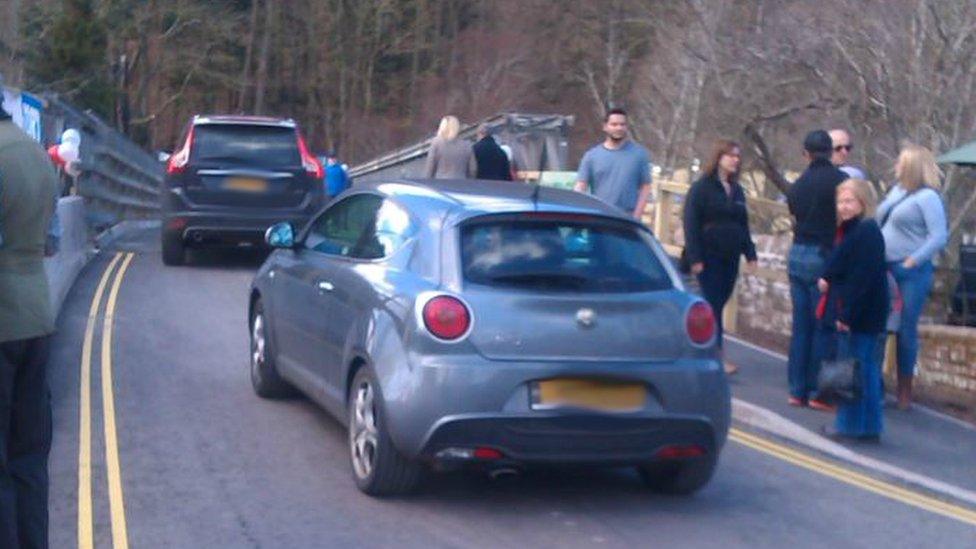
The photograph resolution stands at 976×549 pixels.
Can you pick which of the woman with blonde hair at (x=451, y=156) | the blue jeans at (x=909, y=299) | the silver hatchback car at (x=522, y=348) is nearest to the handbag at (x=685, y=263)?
the blue jeans at (x=909, y=299)

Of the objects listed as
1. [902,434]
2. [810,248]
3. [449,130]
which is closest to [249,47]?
[449,130]

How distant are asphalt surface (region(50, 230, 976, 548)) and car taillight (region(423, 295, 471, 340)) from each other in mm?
919

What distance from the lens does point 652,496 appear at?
8.55m

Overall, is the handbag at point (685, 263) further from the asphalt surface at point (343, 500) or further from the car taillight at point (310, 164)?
the car taillight at point (310, 164)

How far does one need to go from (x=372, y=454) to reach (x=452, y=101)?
1682 inches

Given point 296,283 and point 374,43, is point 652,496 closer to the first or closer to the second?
point 296,283

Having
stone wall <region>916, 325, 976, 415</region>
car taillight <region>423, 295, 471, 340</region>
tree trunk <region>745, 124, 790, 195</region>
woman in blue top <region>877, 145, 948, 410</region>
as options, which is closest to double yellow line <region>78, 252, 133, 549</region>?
car taillight <region>423, 295, 471, 340</region>

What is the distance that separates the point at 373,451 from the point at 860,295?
346 centimetres

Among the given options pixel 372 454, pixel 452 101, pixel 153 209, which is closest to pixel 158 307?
pixel 372 454

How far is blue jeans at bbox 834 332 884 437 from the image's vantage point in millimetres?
10078

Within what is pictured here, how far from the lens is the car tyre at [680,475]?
8.27 metres

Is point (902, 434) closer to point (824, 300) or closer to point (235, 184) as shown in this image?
point (824, 300)

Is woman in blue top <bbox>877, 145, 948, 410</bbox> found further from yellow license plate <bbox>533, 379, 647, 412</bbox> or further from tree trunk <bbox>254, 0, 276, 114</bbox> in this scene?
tree trunk <bbox>254, 0, 276, 114</bbox>

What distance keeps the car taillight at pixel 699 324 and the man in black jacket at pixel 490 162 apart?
7.25m
